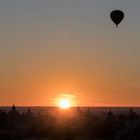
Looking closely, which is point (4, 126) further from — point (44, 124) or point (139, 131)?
point (139, 131)

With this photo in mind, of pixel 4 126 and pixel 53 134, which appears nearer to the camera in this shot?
pixel 53 134

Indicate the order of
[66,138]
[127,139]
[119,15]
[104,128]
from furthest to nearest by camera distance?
[104,128] < [127,139] < [66,138] < [119,15]

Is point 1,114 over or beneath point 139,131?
over

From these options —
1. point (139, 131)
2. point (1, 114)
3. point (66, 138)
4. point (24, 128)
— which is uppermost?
point (1, 114)

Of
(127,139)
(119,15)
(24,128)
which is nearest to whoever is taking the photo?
(119,15)

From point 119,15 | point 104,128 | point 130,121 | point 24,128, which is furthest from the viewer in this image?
point 130,121

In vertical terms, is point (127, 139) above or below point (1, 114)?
below

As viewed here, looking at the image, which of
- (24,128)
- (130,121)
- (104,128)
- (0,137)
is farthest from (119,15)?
(130,121)

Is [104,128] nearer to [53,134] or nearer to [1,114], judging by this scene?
[53,134]

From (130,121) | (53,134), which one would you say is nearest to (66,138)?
(53,134)
